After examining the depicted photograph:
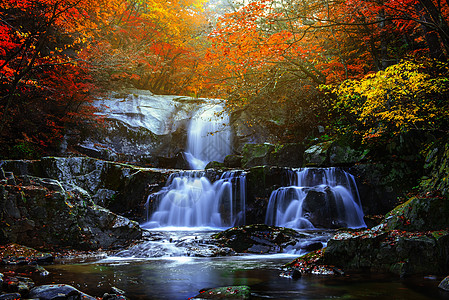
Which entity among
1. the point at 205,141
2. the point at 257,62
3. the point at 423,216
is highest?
the point at 257,62

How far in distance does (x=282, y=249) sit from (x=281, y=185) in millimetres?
4780

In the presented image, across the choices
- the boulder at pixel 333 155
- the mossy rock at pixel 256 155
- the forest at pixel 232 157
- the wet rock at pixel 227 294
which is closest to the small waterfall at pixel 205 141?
the forest at pixel 232 157

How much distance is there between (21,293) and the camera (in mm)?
3631

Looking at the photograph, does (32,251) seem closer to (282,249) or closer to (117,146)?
(282,249)

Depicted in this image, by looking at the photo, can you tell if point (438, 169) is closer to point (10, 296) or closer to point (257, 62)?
point (257, 62)

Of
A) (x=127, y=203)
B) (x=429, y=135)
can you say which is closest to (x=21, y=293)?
(x=127, y=203)

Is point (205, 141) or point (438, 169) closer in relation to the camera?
point (438, 169)

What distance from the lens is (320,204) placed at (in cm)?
1055

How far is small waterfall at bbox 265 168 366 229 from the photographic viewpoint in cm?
1044

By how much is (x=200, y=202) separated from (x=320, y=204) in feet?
14.4

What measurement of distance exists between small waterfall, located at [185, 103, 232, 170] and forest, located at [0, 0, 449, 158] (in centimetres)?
219

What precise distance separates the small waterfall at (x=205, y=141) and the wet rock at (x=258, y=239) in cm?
944

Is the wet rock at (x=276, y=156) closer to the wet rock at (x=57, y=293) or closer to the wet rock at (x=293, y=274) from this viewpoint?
the wet rock at (x=293, y=274)

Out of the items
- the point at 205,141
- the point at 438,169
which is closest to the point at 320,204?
the point at 438,169
